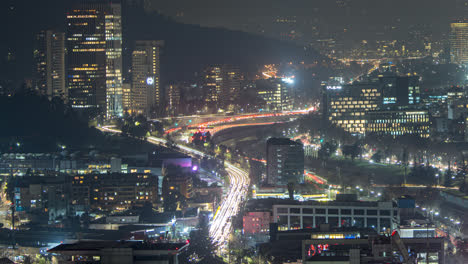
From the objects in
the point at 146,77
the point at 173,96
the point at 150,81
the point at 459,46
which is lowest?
the point at 173,96

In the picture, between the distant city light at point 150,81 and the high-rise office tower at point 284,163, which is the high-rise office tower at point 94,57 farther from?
the high-rise office tower at point 284,163

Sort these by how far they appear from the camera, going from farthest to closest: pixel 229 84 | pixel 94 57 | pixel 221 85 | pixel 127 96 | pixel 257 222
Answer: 1. pixel 229 84
2. pixel 221 85
3. pixel 127 96
4. pixel 94 57
5. pixel 257 222

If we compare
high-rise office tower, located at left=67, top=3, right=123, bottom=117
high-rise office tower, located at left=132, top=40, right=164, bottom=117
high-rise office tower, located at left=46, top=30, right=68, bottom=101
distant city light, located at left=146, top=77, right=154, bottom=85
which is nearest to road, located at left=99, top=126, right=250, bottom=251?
high-rise office tower, located at left=67, top=3, right=123, bottom=117

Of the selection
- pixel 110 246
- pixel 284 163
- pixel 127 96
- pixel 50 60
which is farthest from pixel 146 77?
pixel 110 246

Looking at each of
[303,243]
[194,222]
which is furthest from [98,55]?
[303,243]

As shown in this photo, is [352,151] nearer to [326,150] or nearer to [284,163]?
[326,150]

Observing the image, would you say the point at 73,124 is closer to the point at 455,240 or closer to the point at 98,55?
the point at 98,55
